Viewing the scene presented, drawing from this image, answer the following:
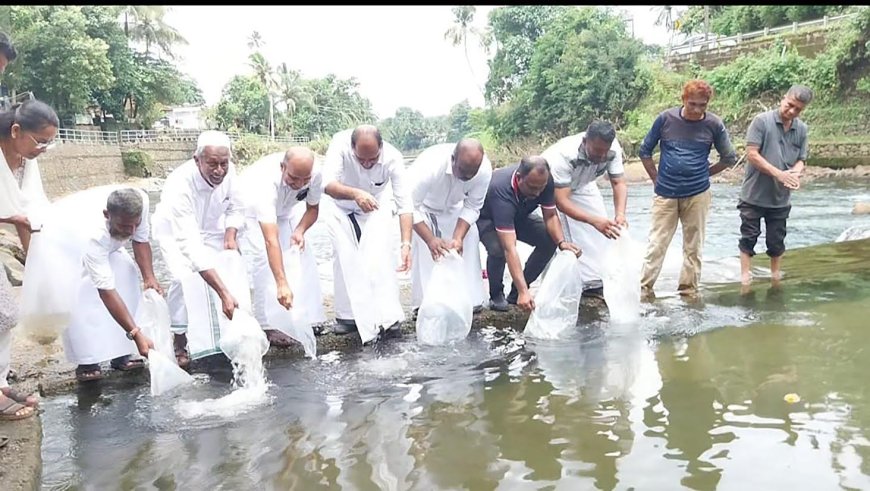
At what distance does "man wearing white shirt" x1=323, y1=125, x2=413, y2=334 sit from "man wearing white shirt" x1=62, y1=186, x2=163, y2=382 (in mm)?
1028

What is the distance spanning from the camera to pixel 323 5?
43.6 inches

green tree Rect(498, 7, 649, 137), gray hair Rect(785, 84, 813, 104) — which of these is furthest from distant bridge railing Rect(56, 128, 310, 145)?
gray hair Rect(785, 84, 813, 104)

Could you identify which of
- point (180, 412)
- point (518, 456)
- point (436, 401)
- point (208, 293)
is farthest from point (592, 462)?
point (208, 293)

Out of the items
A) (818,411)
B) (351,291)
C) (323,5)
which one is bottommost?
(818,411)

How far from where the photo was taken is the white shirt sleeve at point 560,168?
4.49 meters

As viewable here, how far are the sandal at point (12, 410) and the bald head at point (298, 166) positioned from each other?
5.38 feet

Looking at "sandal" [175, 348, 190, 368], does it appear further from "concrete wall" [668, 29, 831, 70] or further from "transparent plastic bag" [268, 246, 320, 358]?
"concrete wall" [668, 29, 831, 70]

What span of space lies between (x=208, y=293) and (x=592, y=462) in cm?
218

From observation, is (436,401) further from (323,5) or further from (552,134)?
(552,134)

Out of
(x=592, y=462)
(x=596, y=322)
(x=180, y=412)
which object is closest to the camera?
(x=592, y=462)

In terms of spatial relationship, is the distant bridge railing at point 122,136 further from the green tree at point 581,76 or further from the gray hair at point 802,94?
the gray hair at point 802,94

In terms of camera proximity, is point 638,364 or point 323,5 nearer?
point 323,5

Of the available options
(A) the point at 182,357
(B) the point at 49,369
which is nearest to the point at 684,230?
(A) the point at 182,357

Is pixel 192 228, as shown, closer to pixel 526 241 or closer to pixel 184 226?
pixel 184 226
